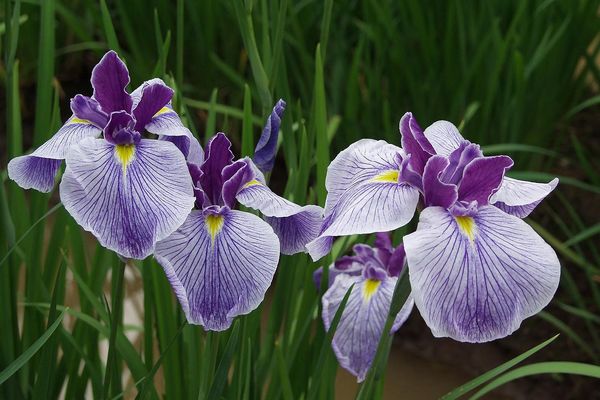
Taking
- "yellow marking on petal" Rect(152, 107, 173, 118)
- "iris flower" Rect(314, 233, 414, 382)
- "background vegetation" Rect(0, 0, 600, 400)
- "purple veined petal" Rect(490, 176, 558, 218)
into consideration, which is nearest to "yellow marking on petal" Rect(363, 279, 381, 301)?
"iris flower" Rect(314, 233, 414, 382)

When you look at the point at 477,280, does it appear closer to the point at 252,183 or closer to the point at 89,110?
the point at 252,183

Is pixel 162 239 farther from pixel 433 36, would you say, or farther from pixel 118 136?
pixel 433 36

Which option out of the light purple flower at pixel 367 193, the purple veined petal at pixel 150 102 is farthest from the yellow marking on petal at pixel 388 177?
the purple veined petal at pixel 150 102

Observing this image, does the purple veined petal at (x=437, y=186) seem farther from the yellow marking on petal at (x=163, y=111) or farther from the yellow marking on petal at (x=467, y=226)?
the yellow marking on petal at (x=163, y=111)

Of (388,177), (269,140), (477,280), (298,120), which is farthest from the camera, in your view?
(298,120)

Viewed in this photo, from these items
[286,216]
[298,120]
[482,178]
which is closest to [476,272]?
[482,178]

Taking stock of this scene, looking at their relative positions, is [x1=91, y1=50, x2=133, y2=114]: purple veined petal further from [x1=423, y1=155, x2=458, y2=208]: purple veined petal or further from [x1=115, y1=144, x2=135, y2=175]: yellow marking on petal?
[x1=423, y1=155, x2=458, y2=208]: purple veined petal
